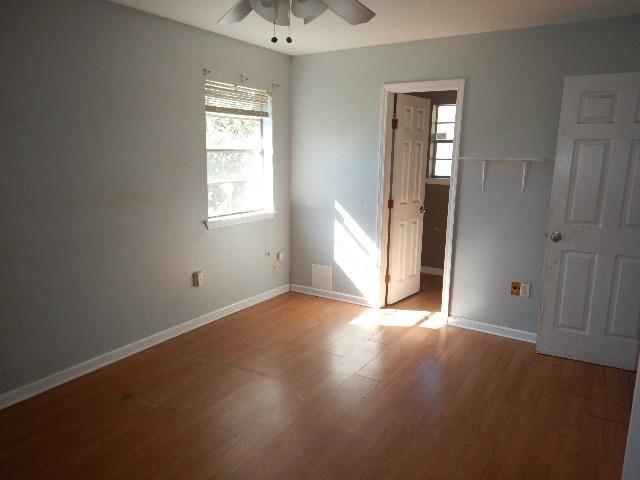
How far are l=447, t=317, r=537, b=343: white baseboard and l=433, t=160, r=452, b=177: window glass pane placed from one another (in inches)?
84.5

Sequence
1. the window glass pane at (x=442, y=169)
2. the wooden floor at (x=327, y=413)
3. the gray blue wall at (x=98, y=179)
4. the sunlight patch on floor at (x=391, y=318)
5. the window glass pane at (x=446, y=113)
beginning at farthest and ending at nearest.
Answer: the window glass pane at (x=442, y=169), the window glass pane at (x=446, y=113), the sunlight patch on floor at (x=391, y=318), the gray blue wall at (x=98, y=179), the wooden floor at (x=327, y=413)

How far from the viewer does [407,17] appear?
3.21m

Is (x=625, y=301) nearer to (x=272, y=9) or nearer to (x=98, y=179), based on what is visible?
(x=272, y=9)

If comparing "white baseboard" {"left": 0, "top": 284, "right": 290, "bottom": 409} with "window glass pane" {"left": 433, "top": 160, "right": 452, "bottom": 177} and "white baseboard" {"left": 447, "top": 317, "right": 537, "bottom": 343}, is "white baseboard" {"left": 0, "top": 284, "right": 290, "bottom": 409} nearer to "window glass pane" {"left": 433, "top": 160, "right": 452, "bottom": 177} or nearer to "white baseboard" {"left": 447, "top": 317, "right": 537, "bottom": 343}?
"white baseboard" {"left": 447, "top": 317, "right": 537, "bottom": 343}

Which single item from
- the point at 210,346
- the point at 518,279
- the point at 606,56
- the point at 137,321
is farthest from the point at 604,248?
the point at 137,321

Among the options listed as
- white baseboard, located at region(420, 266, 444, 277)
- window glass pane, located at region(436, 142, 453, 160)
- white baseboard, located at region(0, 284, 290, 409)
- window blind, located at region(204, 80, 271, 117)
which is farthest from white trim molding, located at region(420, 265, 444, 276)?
window blind, located at region(204, 80, 271, 117)

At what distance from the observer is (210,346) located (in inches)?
142

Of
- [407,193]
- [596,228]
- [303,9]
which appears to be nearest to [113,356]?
[303,9]

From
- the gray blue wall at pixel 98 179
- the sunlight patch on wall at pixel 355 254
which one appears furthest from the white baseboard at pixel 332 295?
the gray blue wall at pixel 98 179

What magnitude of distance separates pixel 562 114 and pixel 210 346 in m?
3.07

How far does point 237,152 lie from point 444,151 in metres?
2.62

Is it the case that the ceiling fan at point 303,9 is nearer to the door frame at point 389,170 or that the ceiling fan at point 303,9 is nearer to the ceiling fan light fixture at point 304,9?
the ceiling fan light fixture at point 304,9

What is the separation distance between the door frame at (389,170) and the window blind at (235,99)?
3.66 ft

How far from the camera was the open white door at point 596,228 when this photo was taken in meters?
3.11
